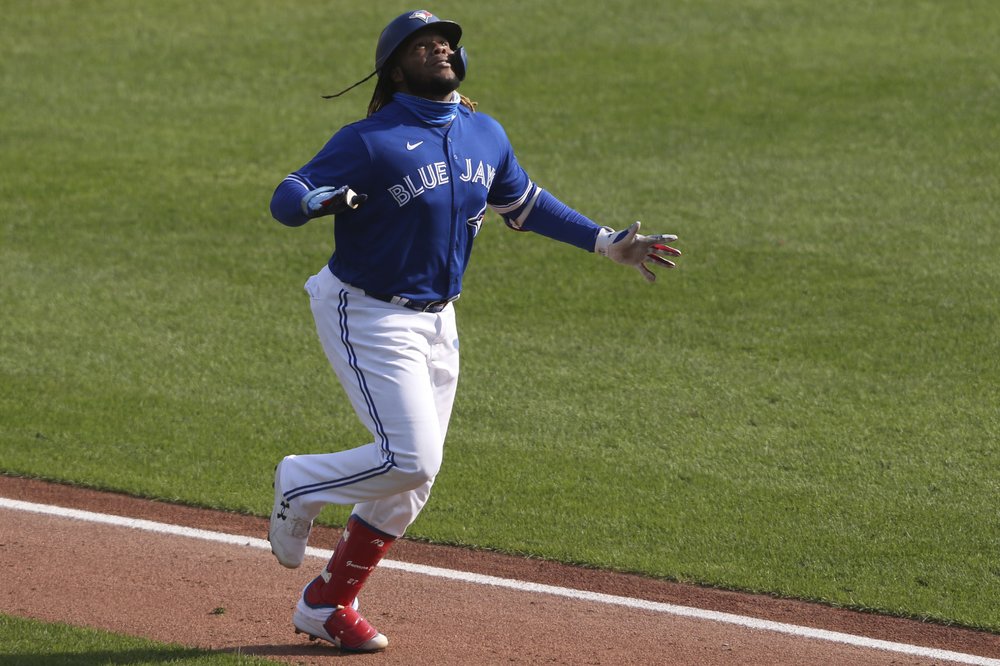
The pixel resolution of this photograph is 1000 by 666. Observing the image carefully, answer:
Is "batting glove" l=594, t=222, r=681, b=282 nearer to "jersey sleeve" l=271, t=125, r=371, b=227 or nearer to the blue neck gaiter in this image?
the blue neck gaiter

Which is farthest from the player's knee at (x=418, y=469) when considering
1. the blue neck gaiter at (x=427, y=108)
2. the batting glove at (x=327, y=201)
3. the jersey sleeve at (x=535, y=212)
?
the blue neck gaiter at (x=427, y=108)

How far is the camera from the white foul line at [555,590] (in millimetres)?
5105

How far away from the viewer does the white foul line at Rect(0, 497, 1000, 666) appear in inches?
201

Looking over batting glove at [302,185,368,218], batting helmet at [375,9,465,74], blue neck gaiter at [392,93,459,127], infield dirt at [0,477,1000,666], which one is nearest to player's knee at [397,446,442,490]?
infield dirt at [0,477,1000,666]

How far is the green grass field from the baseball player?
3.97 ft

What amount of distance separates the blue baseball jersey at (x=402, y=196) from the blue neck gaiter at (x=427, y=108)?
15 millimetres

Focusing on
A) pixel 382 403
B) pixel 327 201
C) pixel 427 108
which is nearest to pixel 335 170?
pixel 327 201

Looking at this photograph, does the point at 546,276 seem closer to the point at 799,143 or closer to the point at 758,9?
the point at 799,143

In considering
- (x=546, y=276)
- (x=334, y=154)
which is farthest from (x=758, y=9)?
(x=334, y=154)

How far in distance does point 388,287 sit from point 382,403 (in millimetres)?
399

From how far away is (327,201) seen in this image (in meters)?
4.45

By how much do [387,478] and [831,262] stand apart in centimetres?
562

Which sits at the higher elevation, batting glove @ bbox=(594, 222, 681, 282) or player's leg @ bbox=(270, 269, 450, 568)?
batting glove @ bbox=(594, 222, 681, 282)

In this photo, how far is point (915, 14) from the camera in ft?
48.1
